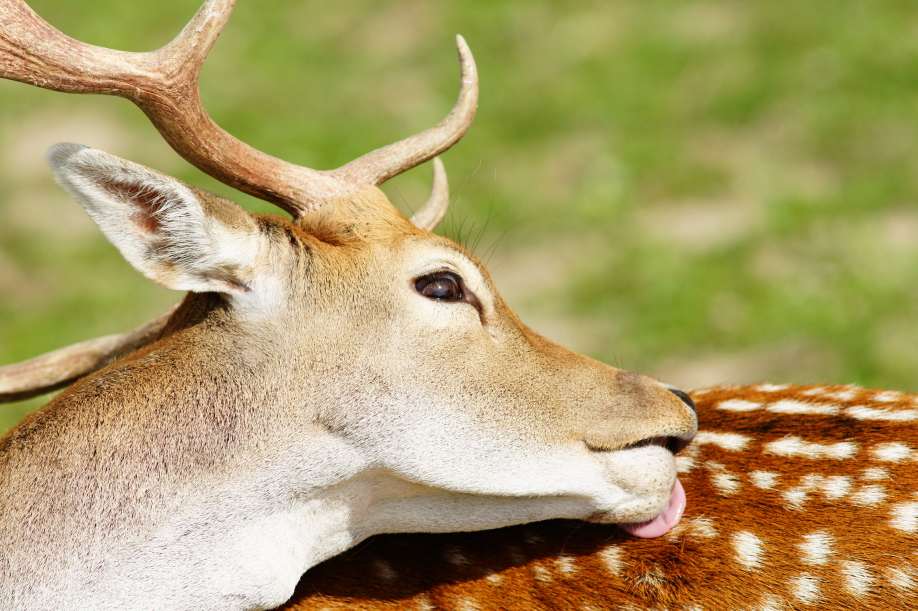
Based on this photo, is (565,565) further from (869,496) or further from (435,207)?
(435,207)

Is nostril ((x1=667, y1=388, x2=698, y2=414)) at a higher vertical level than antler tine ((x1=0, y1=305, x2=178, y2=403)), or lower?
higher

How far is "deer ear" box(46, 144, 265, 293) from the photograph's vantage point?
2154 millimetres

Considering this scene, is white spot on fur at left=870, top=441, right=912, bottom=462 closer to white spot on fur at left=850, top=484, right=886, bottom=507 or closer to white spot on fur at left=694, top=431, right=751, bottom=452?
white spot on fur at left=850, top=484, right=886, bottom=507

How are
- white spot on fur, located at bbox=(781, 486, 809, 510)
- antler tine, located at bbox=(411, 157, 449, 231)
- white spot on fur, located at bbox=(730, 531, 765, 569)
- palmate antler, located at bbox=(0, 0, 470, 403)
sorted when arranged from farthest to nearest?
antler tine, located at bbox=(411, 157, 449, 231)
white spot on fur, located at bbox=(781, 486, 809, 510)
white spot on fur, located at bbox=(730, 531, 765, 569)
palmate antler, located at bbox=(0, 0, 470, 403)

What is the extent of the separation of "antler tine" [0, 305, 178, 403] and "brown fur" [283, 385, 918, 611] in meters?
0.99

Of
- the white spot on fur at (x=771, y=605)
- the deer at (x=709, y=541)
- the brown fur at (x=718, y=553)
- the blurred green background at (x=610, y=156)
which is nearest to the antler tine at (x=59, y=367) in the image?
the deer at (x=709, y=541)

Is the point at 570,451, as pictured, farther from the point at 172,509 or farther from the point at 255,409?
the point at 172,509

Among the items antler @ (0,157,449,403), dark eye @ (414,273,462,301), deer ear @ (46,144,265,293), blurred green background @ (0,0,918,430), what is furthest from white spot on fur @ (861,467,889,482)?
blurred green background @ (0,0,918,430)

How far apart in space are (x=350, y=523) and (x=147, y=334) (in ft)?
3.24

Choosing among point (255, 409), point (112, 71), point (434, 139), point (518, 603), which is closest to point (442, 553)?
point (518, 603)

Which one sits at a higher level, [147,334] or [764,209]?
[764,209]

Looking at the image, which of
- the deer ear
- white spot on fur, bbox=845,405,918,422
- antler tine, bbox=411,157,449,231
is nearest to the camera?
the deer ear

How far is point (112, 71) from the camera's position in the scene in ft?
7.52

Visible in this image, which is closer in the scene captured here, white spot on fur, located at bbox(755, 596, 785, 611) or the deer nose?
white spot on fur, located at bbox(755, 596, 785, 611)
